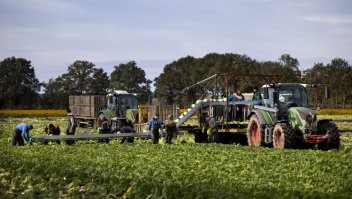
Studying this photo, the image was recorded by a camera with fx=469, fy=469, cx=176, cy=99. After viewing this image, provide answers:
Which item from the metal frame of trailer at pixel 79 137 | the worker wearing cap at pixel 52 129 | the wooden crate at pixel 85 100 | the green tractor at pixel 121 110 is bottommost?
the metal frame of trailer at pixel 79 137

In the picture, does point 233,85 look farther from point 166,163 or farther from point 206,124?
point 166,163

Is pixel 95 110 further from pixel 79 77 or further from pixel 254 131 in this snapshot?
pixel 79 77

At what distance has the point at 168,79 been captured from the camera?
92.9 metres

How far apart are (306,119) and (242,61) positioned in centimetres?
6418

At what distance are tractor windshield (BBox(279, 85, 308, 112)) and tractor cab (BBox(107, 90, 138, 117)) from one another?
1204 centimetres

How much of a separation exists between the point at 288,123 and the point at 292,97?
5.10 ft

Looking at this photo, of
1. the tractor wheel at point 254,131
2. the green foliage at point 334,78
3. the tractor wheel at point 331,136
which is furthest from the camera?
the green foliage at point 334,78

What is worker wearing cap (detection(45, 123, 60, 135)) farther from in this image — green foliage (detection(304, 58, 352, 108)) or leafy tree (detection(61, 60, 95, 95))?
leafy tree (detection(61, 60, 95, 95))

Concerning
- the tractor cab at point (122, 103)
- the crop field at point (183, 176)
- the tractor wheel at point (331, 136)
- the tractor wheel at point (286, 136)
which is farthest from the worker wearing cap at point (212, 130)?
the tractor cab at point (122, 103)

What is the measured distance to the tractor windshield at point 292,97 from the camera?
60.9 feet

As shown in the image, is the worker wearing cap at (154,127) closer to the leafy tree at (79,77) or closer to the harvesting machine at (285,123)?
the harvesting machine at (285,123)

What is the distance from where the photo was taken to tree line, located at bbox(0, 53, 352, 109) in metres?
72.7

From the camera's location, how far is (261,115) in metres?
19.0

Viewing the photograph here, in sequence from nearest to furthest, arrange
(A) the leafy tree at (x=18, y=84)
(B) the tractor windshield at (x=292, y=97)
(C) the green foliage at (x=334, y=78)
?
(B) the tractor windshield at (x=292, y=97), (C) the green foliage at (x=334, y=78), (A) the leafy tree at (x=18, y=84)
